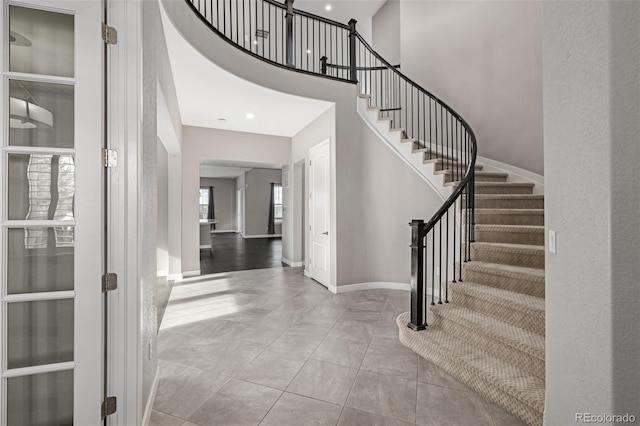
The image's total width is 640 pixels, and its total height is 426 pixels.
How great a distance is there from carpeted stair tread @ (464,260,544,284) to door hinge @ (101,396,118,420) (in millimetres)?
3000

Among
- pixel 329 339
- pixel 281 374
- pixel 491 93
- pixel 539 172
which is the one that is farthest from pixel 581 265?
pixel 491 93

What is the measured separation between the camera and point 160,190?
5.12 m

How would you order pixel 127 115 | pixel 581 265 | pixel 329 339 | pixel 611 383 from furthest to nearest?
pixel 329 339 < pixel 127 115 < pixel 581 265 < pixel 611 383

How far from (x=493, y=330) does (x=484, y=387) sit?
44 centimetres

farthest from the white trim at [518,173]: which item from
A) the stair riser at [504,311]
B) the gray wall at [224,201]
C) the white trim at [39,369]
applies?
the gray wall at [224,201]

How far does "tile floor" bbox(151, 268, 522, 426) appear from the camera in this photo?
193 cm

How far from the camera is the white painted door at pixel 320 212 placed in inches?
195

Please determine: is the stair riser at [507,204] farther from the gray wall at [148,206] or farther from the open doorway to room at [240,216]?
the open doorway to room at [240,216]

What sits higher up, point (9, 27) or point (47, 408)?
point (9, 27)

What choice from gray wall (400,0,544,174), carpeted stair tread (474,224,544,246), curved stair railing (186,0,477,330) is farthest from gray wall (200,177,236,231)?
carpeted stair tread (474,224,544,246)

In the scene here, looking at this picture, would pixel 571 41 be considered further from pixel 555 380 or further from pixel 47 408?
pixel 47 408

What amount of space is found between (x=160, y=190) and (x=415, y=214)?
Answer: 4159 millimetres

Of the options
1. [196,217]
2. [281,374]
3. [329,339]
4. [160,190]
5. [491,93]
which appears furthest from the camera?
[196,217]

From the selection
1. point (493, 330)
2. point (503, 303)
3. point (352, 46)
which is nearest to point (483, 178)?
point (503, 303)
